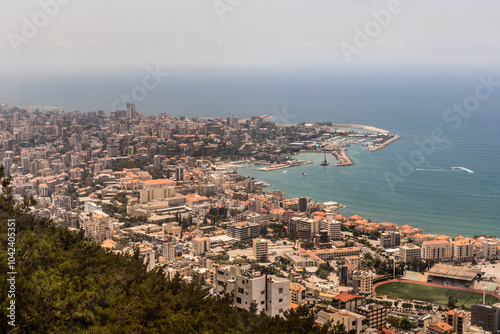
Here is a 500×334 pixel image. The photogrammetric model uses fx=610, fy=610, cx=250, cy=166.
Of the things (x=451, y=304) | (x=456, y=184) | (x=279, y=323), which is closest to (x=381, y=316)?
(x=451, y=304)

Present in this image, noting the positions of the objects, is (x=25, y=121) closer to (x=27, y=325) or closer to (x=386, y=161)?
(x=386, y=161)

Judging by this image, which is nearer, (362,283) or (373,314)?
(373,314)

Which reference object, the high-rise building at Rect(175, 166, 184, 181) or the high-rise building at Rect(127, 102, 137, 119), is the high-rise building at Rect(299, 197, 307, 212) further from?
the high-rise building at Rect(127, 102, 137, 119)

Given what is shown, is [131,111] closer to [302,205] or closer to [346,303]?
[302,205]

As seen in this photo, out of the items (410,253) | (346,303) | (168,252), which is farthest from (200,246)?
(346,303)

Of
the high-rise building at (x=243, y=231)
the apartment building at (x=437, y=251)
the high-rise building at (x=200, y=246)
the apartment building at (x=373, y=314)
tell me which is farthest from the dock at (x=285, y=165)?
the apartment building at (x=373, y=314)

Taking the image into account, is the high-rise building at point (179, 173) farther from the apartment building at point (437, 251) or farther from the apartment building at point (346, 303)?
the apartment building at point (346, 303)

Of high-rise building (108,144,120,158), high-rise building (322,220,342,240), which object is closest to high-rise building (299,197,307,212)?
high-rise building (322,220,342,240)

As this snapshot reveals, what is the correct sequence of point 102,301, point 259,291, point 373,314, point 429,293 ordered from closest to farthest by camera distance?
point 102,301
point 259,291
point 373,314
point 429,293
